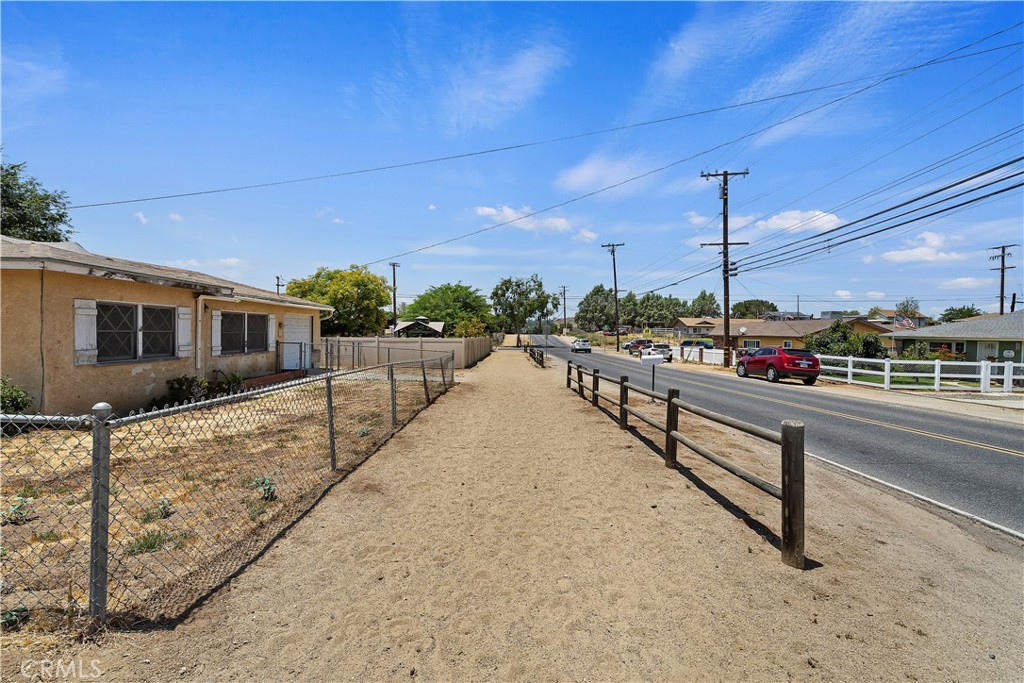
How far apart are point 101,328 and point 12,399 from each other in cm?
229

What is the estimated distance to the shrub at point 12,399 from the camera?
314 inches

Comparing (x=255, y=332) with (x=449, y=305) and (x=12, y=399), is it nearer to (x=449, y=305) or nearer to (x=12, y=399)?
(x=12, y=399)

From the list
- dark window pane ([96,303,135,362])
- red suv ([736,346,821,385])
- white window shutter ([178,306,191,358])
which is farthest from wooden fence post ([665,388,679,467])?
red suv ([736,346,821,385])

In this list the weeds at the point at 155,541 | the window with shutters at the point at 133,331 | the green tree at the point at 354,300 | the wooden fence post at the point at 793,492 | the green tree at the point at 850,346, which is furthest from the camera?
the green tree at the point at 354,300

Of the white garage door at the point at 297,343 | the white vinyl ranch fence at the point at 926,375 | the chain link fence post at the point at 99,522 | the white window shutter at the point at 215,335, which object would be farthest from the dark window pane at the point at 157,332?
the white vinyl ranch fence at the point at 926,375

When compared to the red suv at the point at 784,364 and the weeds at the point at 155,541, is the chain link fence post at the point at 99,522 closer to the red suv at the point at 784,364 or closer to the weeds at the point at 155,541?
the weeds at the point at 155,541

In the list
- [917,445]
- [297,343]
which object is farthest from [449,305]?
[917,445]

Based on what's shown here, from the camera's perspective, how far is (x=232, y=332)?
15.1 m

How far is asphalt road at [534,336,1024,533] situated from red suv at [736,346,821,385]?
5.87 metres

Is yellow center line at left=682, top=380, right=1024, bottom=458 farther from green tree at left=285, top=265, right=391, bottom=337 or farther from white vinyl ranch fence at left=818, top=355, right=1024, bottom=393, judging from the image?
green tree at left=285, top=265, right=391, bottom=337

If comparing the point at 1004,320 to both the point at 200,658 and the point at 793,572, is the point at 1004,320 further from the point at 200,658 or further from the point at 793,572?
the point at 200,658

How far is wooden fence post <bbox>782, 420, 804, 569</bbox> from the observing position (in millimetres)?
3785

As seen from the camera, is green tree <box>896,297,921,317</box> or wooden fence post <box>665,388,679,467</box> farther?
green tree <box>896,297,921,317</box>

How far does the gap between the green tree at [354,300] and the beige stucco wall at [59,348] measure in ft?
89.5
